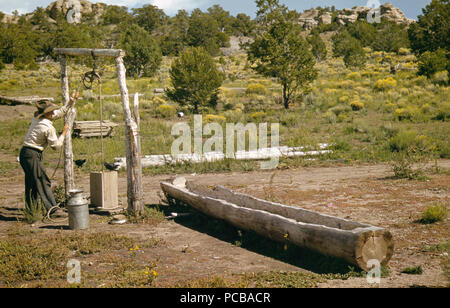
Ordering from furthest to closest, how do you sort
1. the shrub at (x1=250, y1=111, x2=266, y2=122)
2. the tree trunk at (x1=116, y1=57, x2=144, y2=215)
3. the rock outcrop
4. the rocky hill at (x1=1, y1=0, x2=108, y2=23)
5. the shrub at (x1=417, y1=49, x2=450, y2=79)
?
the rocky hill at (x1=1, y1=0, x2=108, y2=23)
the rock outcrop
the shrub at (x1=417, y1=49, x2=450, y2=79)
the shrub at (x1=250, y1=111, x2=266, y2=122)
the tree trunk at (x1=116, y1=57, x2=144, y2=215)

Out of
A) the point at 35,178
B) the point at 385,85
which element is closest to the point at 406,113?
the point at 385,85

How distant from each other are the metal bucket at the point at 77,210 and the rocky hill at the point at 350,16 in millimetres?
80581

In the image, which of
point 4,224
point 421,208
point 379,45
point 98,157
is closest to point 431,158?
point 421,208

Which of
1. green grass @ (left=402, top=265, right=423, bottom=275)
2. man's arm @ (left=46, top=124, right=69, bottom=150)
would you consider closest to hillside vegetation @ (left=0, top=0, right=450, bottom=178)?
man's arm @ (left=46, top=124, right=69, bottom=150)

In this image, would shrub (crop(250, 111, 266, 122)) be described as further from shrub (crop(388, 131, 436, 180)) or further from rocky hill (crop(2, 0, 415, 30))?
rocky hill (crop(2, 0, 415, 30))

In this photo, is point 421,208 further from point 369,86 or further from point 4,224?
point 369,86

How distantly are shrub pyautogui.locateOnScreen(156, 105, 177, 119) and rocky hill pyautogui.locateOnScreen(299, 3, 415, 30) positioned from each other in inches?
2609

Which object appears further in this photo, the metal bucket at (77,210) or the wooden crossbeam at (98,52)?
the wooden crossbeam at (98,52)

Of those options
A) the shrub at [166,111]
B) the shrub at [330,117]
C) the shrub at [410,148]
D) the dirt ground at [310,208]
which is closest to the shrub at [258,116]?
the shrub at [330,117]

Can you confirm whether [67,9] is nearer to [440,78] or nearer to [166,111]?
[166,111]

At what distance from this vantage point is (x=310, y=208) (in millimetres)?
8367

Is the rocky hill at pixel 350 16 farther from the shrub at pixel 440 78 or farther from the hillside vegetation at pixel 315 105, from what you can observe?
the shrub at pixel 440 78

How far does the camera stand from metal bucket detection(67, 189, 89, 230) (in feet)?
23.9

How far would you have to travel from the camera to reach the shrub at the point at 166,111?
71.9ft
